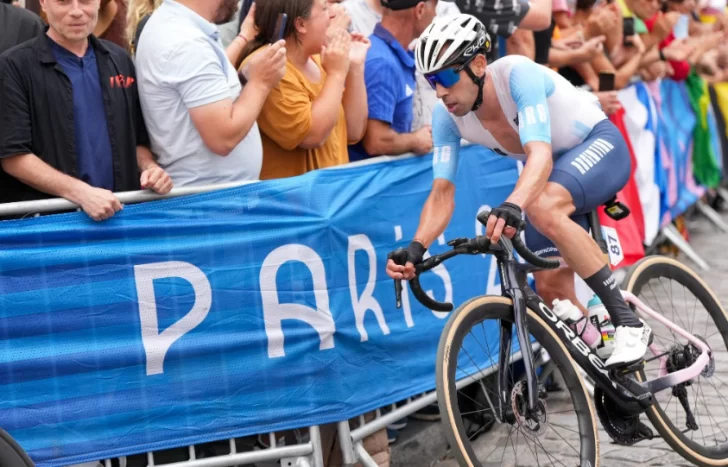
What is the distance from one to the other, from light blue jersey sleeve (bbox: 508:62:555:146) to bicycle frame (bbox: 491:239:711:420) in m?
0.51

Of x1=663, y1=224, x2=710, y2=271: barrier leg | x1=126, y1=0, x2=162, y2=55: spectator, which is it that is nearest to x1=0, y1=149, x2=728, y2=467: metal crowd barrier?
x1=126, y1=0, x2=162, y2=55: spectator

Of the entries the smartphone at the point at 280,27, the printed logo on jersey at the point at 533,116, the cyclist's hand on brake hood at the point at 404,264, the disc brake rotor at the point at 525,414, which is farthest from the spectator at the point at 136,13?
the disc brake rotor at the point at 525,414

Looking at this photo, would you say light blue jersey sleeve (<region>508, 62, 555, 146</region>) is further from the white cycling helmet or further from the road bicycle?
the road bicycle

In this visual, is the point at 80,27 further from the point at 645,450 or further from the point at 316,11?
the point at 645,450

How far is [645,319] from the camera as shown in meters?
5.62

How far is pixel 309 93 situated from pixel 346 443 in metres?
1.81

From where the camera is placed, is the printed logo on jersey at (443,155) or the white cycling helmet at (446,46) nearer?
the white cycling helmet at (446,46)

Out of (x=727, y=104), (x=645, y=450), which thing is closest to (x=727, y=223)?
(x=727, y=104)

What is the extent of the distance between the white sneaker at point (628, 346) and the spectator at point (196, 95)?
1925mm

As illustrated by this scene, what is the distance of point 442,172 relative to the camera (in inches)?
207

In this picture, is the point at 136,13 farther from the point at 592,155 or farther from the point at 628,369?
the point at 628,369

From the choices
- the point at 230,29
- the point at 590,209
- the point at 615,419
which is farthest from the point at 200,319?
the point at 230,29

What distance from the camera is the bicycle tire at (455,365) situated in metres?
4.36

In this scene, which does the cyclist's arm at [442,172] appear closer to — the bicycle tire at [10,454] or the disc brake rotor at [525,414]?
the disc brake rotor at [525,414]
